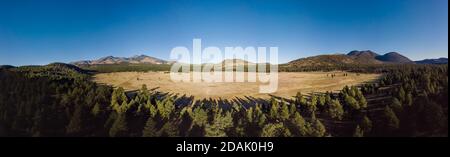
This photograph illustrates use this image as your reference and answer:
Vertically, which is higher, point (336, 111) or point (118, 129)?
point (336, 111)

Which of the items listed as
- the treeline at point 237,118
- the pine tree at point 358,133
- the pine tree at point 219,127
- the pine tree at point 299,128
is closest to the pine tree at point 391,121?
the treeline at point 237,118

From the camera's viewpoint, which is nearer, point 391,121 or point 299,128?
point 391,121

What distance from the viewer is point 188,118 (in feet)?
211

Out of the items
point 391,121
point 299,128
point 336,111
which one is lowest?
point 299,128

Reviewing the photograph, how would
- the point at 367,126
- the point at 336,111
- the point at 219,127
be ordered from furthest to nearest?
the point at 336,111 → the point at 219,127 → the point at 367,126

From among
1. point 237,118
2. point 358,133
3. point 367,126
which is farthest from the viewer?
point 237,118

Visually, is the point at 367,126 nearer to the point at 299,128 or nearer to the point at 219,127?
the point at 299,128

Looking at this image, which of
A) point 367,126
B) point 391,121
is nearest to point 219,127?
point 367,126

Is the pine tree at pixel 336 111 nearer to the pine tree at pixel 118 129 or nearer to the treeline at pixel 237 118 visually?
the treeline at pixel 237 118
